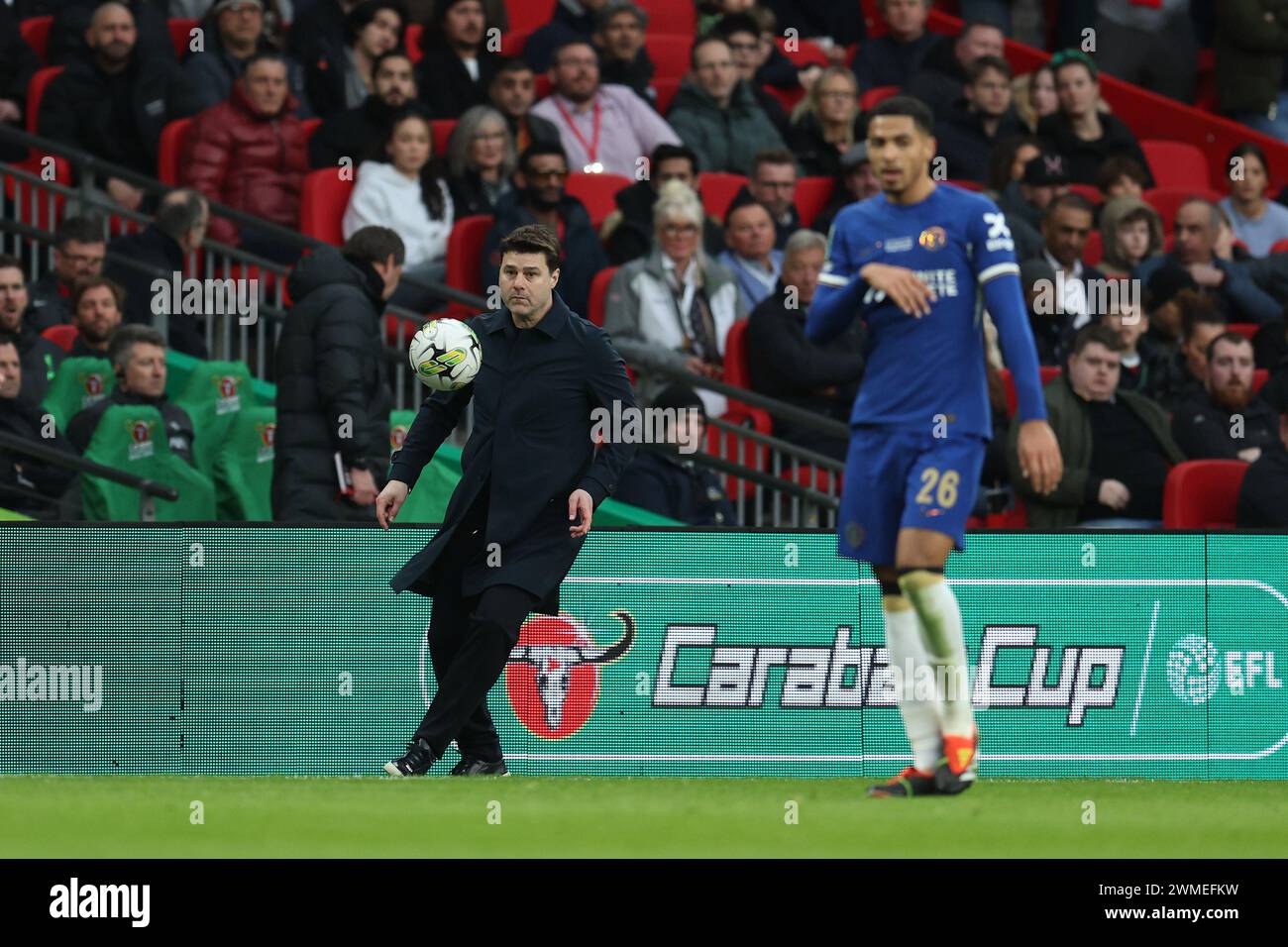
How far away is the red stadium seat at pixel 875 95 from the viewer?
1733cm

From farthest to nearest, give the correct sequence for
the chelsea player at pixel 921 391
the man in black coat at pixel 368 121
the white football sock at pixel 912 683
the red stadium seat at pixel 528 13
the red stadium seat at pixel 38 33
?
the red stadium seat at pixel 528 13 < the red stadium seat at pixel 38 33 < the man in black coat at pixel 368 121 < the white football sock at pixel 912 683 < the chelsea player at pixel 921 391

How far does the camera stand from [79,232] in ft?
43.2

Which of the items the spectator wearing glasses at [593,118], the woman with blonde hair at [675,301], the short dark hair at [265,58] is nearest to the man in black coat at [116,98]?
the short dark hair at [265,58]

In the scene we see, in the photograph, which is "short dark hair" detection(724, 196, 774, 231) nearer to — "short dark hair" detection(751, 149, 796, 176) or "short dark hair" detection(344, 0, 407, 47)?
"short dark hair" detection(751, 149, 796, 176)

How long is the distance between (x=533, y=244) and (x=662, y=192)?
5.47 m

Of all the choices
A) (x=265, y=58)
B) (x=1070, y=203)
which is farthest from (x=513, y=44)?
(x=1070, y=203)

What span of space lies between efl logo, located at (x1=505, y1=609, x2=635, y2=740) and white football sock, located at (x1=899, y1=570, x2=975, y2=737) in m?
3.03

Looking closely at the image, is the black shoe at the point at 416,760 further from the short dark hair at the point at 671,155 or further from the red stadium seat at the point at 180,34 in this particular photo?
the red stadium seat at the point at 180,34

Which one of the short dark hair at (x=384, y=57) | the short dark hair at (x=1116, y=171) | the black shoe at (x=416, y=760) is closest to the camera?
the black shoe at (x=416, y=760)

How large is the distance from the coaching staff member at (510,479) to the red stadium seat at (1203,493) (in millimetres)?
4421

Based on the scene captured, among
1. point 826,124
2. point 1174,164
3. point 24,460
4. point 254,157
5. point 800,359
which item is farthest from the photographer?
point 1174,164

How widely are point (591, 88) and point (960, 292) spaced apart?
26.9 feet

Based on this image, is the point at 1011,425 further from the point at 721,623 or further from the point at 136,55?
the point at 136,55

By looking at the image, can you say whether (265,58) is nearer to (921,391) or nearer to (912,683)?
(921,391)
